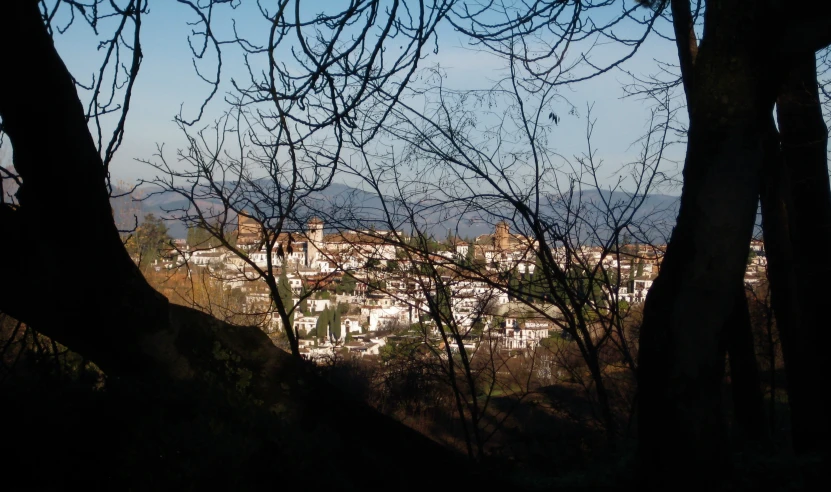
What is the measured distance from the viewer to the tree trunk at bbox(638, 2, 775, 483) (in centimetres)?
280

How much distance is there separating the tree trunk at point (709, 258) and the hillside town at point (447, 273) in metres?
2.21

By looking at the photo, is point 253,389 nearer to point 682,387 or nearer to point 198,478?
point 198,478

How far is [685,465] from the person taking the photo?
285 centimetres

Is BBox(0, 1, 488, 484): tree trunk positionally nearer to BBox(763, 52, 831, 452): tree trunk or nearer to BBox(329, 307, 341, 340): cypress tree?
BBox(763, 52, 831, 452): tree trunk

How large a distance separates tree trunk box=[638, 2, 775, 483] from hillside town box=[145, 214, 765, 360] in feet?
7.25

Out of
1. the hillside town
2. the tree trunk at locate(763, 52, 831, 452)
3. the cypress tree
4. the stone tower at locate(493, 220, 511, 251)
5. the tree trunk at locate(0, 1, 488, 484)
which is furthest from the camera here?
the cypress tree

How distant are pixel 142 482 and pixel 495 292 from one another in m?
3.84

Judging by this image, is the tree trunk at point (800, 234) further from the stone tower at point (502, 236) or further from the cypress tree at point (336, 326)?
the cypress tree at point (336, 326)

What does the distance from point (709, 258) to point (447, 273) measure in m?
2.81

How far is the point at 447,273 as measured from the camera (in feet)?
17.8

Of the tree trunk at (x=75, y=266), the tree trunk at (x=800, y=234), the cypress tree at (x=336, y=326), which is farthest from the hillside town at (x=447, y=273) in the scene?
the tree trunk at (x=75, y=266)

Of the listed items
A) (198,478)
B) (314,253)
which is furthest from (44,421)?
(314,253)

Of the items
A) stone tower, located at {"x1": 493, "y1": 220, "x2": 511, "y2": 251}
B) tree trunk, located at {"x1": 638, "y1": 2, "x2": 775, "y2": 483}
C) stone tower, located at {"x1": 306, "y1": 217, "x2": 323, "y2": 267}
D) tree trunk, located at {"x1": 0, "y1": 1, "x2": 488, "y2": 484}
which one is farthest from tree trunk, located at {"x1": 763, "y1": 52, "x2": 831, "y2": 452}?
tree trunk, located at {"x1": 0, "y1": 1, "x2": 488, "y2": 484}

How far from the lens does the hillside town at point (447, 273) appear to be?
17.5 ft
